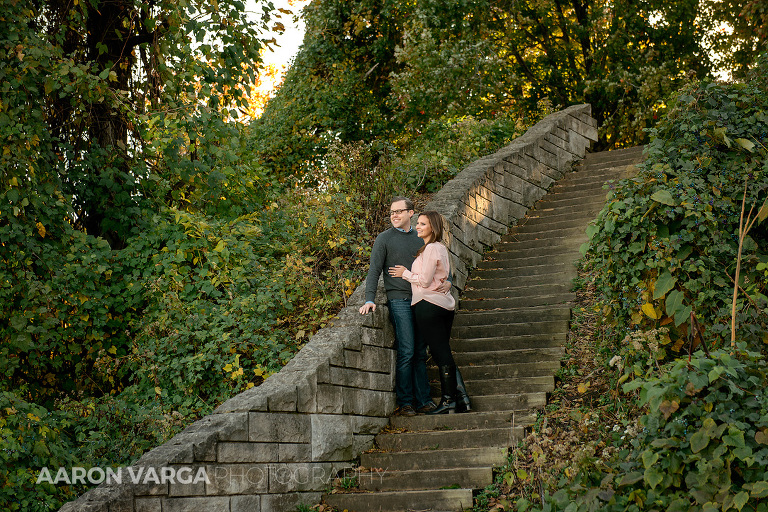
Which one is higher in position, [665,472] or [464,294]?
[464,294]

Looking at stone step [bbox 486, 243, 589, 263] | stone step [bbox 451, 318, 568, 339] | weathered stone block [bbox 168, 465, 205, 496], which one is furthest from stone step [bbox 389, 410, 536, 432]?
stone step [bbox 486, 243, 589, 263]

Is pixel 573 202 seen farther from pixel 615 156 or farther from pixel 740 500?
pixel 740 500

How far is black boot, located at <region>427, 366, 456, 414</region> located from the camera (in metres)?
6.12

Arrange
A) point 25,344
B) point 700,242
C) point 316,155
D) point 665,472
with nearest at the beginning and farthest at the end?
point 665,472, point 700,242, point 25,344, point 316,155

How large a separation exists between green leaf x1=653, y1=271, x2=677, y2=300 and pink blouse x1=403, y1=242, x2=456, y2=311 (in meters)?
1.71

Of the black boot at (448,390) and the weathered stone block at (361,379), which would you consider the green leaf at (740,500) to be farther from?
the weathered stone block at (361,379)

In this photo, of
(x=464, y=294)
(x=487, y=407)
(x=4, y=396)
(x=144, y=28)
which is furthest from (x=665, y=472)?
(x=144, y=28)

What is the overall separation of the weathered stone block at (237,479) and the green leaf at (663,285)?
3.00m

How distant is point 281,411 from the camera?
543 centimetres

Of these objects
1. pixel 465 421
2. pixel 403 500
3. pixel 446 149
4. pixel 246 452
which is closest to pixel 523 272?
pixel 465 421

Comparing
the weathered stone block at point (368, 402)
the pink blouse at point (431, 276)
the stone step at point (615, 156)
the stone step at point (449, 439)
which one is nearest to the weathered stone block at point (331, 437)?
the weathered stone block at point (368, 402)

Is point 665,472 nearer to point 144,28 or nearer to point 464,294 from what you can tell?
point 464,294

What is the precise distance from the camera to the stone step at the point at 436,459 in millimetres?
5477

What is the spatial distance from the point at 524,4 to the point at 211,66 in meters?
10.6
